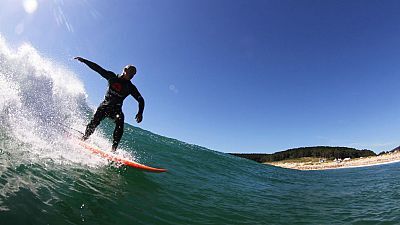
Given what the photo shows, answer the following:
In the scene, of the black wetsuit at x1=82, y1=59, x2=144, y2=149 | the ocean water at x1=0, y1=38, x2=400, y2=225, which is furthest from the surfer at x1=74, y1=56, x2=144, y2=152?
the ocean water at x1=0, y1=38, x2=400, y2=225

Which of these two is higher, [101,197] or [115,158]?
[115,158]

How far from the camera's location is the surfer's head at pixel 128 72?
9517 mm

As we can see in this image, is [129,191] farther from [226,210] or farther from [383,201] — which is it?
[383,201]

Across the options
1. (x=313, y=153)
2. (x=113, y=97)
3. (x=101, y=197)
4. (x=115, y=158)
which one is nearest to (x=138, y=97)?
(x=113, y=97)

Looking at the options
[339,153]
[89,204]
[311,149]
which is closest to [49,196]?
[89,204]

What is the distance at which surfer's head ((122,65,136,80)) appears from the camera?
952 centimetres

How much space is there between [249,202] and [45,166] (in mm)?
5804

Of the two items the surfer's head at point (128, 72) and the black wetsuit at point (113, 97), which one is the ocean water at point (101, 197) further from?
the surfer's head at point (128, 72)

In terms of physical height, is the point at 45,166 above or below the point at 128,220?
above

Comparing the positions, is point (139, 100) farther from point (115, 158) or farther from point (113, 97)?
point (115, 158)

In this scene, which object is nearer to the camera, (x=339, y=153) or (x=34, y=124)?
(x=34, y=124)

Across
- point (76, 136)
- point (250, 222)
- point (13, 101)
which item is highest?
point (13, 101)

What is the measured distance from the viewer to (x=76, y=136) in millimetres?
11016

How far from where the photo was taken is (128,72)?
9531 millimetres
